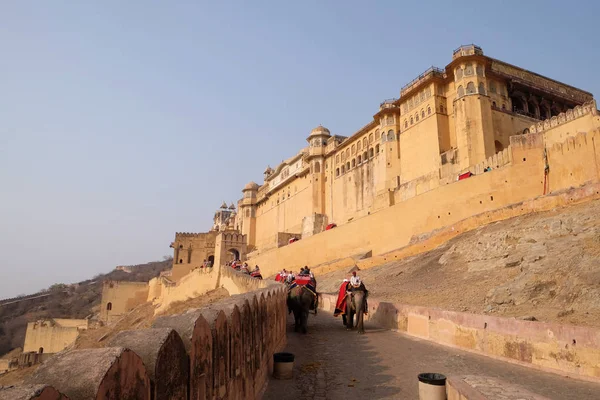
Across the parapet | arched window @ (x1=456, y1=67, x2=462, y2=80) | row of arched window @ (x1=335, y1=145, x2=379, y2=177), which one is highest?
arched window @ (x1=456, y1=67, x2=462, y2=80)

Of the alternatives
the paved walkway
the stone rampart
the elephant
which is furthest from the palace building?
the paved walkway

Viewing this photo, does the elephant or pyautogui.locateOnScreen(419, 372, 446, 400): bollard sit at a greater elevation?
the elephant

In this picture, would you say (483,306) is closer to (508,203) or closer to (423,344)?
(423,344)

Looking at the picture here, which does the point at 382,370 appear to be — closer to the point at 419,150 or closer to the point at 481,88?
the point at 481,88

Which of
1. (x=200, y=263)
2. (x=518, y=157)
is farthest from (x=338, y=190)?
(x=518, y=157)

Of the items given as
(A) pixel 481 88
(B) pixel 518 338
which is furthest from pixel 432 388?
(A) pixel 481 88

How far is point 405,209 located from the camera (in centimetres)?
2450

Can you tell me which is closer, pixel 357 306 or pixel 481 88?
pixel 357 306

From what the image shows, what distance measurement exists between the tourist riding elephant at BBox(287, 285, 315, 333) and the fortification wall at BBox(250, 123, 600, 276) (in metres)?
12.9

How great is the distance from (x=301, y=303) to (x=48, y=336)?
3887 cm

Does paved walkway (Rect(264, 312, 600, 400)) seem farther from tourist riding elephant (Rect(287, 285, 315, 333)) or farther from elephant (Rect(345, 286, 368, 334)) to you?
tourist riding elephant (Rect(287, 285, 315, 333))

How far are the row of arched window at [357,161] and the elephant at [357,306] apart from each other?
27104 mm

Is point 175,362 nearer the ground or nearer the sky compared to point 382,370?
nearer the sky

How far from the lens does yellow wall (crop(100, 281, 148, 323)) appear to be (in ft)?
150
